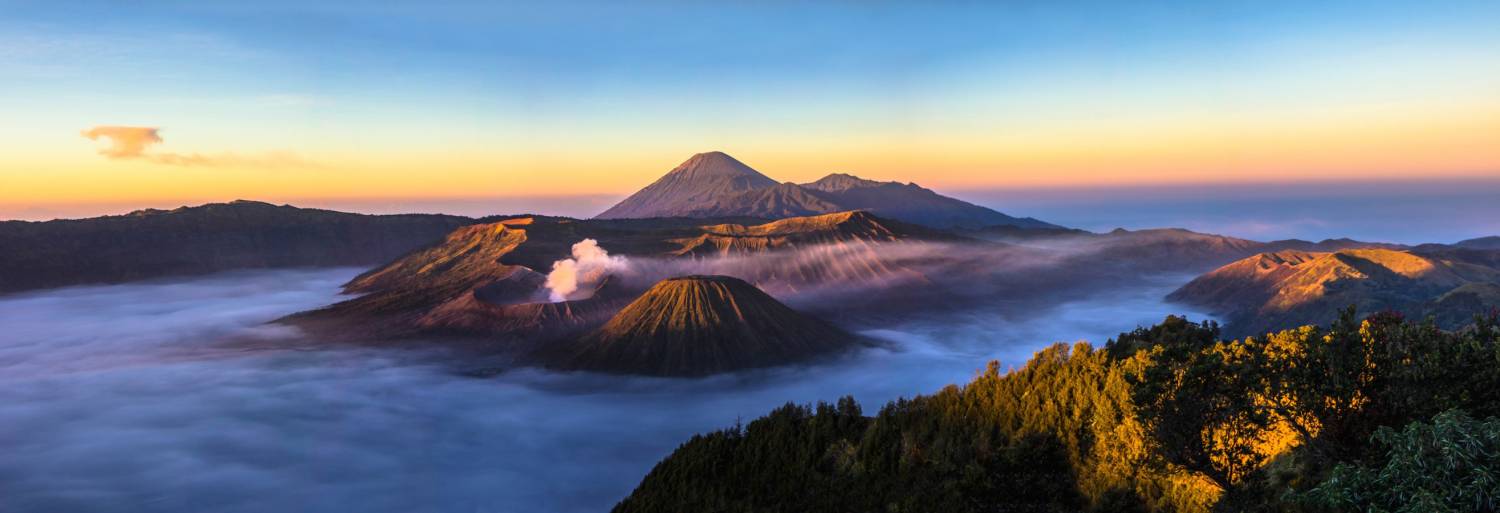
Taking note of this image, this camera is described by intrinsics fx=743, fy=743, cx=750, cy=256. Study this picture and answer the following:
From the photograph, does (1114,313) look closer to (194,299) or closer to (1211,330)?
(1211,330)

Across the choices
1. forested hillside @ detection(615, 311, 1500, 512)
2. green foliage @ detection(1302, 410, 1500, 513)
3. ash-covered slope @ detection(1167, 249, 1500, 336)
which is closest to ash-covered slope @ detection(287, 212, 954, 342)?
ash-covered slope @ detection(1167, 249, 1500, 336)

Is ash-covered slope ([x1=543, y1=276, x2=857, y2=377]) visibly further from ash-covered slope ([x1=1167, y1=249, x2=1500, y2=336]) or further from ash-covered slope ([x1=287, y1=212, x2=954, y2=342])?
ash-covered slope ([x1=1167, y1=249, x2=1500, y2=336])

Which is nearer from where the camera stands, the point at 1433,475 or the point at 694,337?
the point at 1433,475

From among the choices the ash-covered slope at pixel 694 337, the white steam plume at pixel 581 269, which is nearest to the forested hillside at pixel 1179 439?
the ash-covered slope at pixel 694 337

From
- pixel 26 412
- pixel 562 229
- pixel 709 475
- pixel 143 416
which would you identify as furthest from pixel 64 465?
pixel 562 229

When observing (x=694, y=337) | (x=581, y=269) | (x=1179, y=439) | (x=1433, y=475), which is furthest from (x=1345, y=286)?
(x=1433, y=475)

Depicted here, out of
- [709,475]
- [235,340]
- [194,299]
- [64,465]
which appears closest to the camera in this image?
[709,475]

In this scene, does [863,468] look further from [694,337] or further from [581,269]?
[581,269]

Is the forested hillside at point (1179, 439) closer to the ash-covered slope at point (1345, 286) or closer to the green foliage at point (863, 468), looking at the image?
the green foliage at point (863, 468)
